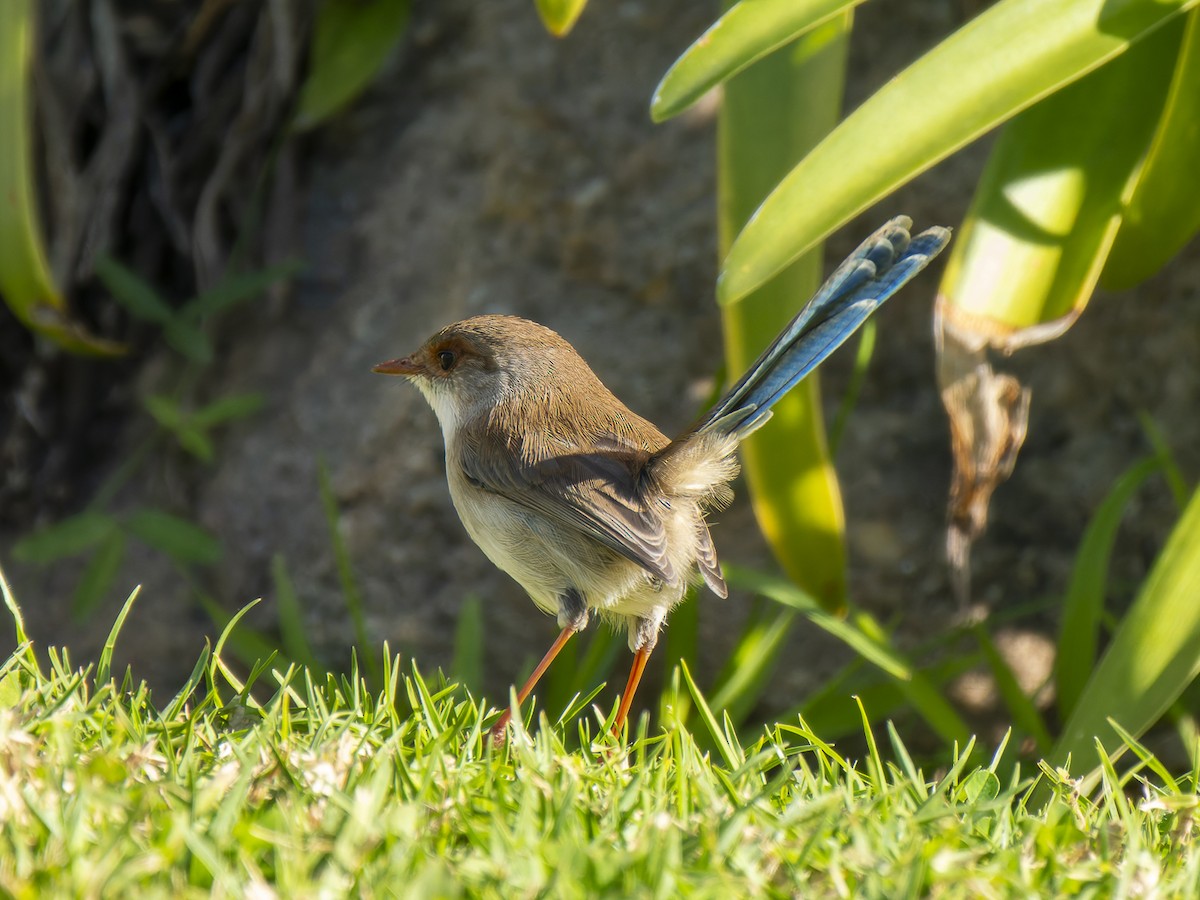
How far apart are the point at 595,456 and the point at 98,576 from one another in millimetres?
2155

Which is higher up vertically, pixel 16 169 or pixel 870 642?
pixel 16 169

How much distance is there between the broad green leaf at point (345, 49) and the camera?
16.9ft

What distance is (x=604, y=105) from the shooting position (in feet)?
16.8

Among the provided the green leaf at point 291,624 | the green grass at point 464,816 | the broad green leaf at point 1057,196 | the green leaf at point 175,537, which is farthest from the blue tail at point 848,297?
the green leaf at point 175,537

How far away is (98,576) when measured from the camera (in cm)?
457

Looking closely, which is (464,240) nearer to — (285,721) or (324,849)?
(285,721)

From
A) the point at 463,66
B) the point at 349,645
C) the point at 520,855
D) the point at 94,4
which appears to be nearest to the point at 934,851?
the point at 520,855

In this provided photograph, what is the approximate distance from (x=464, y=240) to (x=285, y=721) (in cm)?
299

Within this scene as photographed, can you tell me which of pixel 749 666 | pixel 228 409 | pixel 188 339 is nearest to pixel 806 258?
pixel 749 666

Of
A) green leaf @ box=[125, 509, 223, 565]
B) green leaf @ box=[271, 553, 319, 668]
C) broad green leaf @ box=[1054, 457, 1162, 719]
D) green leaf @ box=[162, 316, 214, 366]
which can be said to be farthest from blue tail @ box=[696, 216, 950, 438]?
green leaf @ box=[162, 316, 214, 366]

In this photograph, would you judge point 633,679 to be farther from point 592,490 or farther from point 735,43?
point 735,43

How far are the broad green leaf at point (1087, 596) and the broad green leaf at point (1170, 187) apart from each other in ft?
2.23

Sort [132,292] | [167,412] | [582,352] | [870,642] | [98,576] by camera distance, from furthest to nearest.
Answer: [132,292], [582,352], [167,412], [98,576], [870,642]

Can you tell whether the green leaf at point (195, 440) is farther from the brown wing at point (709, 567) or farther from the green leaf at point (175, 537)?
the brown wing at point (709, 567)
